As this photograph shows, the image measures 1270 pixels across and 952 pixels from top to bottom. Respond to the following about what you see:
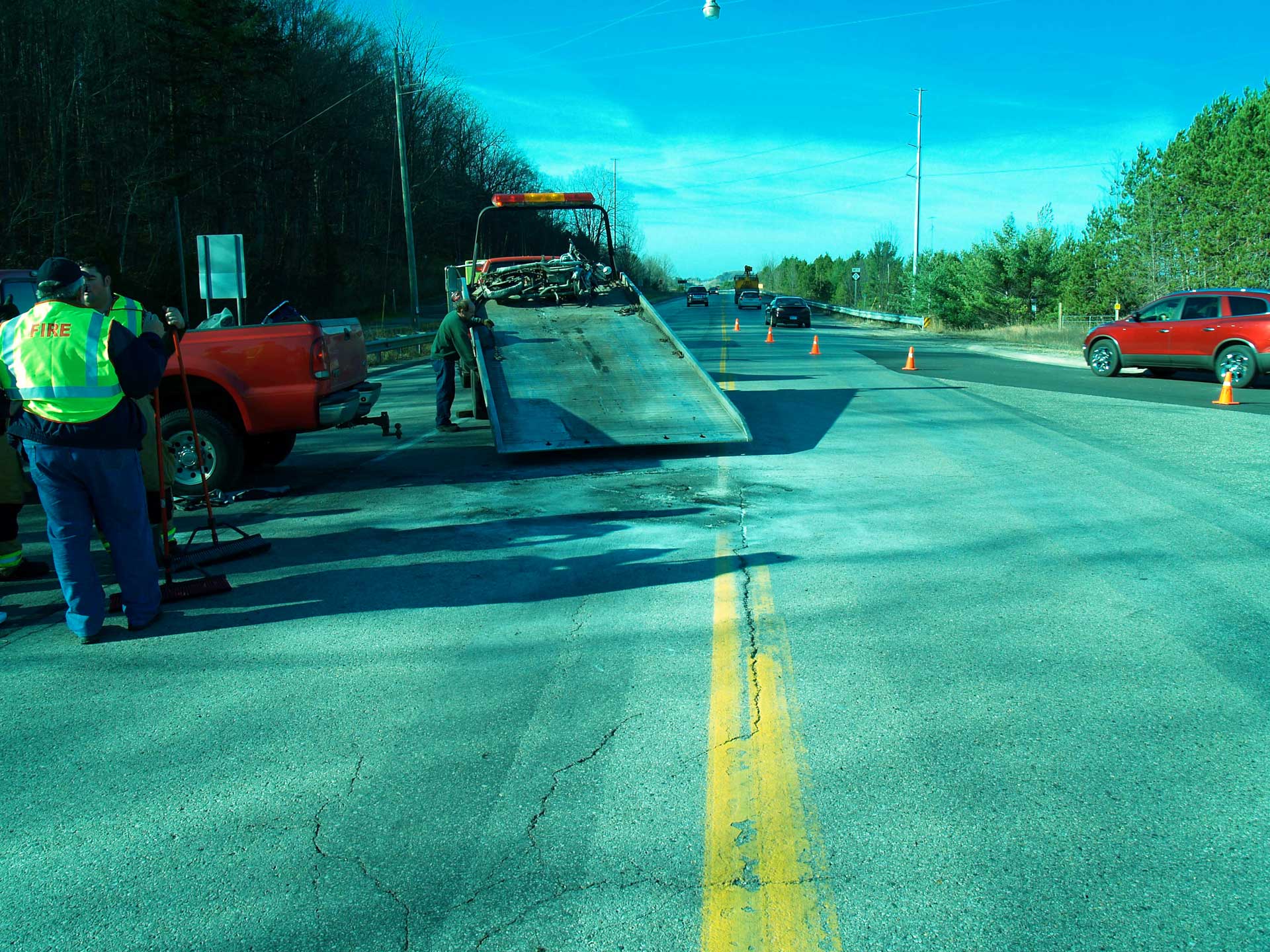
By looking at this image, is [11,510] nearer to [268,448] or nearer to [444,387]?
[268,448]

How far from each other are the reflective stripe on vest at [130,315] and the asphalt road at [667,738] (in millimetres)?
1704

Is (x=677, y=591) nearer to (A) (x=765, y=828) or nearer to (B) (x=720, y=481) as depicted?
(A) (x=765, y=828)

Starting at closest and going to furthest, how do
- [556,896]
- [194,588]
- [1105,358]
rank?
[556,896] < [194,588] < [1105,358]

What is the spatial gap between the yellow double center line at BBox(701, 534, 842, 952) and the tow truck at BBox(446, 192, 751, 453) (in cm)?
587

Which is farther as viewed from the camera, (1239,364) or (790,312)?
(790,312)

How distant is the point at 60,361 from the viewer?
516cm

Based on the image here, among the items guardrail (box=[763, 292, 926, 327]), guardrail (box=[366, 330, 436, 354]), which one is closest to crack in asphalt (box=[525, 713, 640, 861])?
guardrail (box=[366, 330, 436, 354])

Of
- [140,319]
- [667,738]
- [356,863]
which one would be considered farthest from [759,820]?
[140,319]

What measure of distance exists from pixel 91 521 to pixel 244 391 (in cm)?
381

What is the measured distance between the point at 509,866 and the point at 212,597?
3.86 m

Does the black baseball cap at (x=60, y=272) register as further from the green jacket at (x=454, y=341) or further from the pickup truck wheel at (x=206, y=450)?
the green jacket at (x=454, y=341)

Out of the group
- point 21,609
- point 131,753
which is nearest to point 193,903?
point 131,753

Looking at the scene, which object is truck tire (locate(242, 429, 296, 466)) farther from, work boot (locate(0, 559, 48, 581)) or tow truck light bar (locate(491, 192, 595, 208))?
tow truck light bar (locate(491, 192, 595, 208))

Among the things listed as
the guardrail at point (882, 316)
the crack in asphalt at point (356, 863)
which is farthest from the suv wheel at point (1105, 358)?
the guardrail at point (882, 316)
